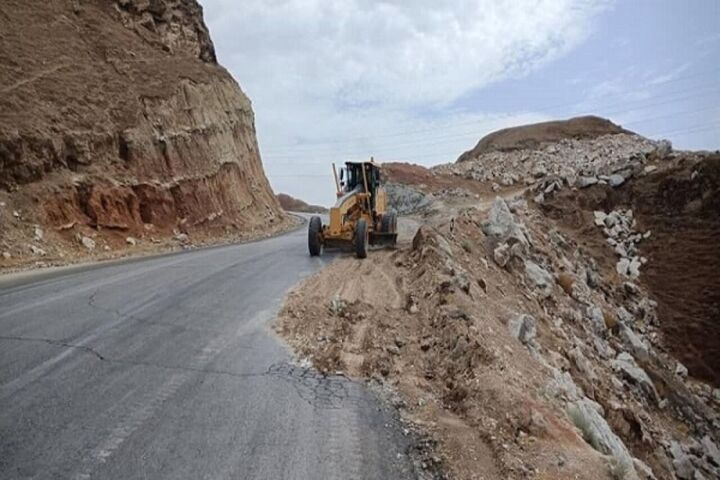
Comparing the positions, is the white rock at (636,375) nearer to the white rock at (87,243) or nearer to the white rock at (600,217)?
the white rock at (600,217)

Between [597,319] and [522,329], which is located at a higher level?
[522,329]

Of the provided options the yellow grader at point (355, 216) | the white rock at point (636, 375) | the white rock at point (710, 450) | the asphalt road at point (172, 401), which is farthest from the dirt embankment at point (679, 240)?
the asphalt road at point (172, 401)

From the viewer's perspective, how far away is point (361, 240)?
13625 mm

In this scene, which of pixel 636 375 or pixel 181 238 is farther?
pixel 181 238

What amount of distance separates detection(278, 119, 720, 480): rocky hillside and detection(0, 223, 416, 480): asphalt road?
0.58 metres

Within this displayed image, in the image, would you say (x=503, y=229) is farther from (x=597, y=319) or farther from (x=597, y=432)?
(x=597, y=432)

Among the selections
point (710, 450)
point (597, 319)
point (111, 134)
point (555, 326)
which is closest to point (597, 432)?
point (555, 326)

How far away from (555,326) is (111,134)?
16.8 meters

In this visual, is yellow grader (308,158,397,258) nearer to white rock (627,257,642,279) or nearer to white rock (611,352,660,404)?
white rock (611,352,660,404)

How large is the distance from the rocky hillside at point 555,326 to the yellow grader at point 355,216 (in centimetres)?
142

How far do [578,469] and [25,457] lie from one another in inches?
172

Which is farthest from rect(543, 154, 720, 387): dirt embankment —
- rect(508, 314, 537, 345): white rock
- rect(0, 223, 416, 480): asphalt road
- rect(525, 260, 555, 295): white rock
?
A: rect(0, 223, 416, 480): asphalt road

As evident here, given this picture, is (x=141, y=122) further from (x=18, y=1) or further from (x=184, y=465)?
(x=184, y=465)

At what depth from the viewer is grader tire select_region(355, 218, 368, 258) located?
13.6 meters
